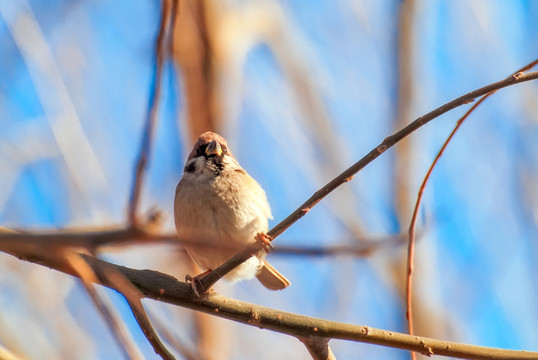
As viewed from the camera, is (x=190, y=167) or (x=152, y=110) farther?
(x=190, y=167)

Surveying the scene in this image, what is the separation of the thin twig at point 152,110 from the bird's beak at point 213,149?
2411 millimetres

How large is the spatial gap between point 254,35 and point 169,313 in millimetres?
2640

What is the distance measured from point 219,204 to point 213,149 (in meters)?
0.41

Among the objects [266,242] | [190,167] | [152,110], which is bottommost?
[152,110]

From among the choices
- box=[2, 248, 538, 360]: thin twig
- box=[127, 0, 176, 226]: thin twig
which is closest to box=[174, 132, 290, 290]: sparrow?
box=[2, 248, 538, 360]: thin twig

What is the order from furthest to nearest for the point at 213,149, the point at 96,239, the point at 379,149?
1. the point at 213,149
2. the point at 379,149
3. the point at 96,239

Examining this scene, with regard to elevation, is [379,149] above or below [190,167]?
below

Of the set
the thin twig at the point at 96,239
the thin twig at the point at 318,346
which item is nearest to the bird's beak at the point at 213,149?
the thin twig at the point at 318,346

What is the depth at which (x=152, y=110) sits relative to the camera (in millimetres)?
1002

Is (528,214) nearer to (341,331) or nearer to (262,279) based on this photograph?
(262,279)

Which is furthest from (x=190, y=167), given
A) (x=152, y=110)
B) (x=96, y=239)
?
(x=96, y=239)

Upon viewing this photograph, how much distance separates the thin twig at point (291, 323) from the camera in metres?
2.11

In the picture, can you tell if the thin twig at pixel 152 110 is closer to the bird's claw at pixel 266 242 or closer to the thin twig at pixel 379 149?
the bird's claw at pixel 266 242

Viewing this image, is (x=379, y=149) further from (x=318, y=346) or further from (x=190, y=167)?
(x=190, y=167)
